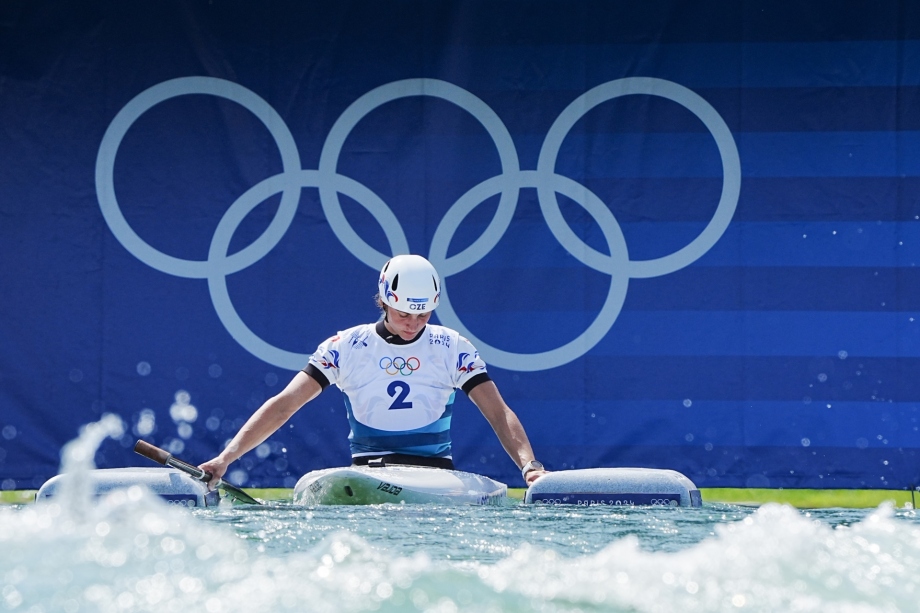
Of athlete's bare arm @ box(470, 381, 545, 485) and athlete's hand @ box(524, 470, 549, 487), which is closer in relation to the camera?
athlete's hand @ box(524, 470, 549, 487)

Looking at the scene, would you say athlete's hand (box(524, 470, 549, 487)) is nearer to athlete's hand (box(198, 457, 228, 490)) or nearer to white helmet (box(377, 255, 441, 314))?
white helmet (box(377, 255, 441, 314))

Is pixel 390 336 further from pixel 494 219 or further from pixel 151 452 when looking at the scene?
pixel 494 219

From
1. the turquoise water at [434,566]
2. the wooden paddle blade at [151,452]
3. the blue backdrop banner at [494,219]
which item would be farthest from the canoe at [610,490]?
the blue backdrop banner at [494,219]

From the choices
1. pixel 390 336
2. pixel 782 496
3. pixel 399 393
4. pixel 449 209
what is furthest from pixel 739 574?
pixel 782 496

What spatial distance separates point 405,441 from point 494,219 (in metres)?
2.33

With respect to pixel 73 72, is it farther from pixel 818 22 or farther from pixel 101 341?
pixel 818 22

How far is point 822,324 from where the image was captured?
27.5 ft

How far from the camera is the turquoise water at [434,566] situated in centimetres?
334

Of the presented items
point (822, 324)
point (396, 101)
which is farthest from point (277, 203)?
point (822, 324)

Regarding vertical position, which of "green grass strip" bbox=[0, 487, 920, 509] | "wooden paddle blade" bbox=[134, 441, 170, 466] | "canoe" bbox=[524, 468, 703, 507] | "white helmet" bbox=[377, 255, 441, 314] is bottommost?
"green grass strip" bbox=[0, 487, 920, 509]

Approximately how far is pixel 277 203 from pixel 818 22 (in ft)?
12.3

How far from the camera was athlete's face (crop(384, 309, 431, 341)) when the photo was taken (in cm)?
662

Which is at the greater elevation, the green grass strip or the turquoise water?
the turquoise water

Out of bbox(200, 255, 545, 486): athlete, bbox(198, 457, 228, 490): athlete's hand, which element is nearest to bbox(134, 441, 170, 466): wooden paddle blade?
bbox(198, 457, 228, 490): athlete's hand
